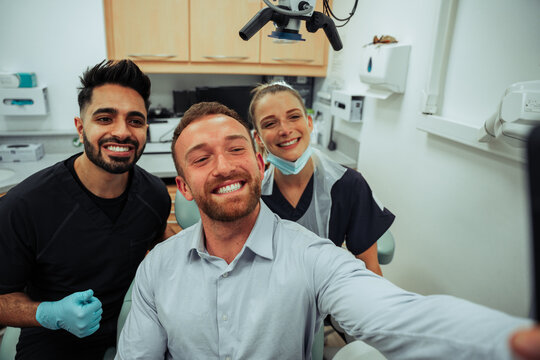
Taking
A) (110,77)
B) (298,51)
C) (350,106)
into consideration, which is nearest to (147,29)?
(298,51)

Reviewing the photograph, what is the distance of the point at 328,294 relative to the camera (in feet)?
2.64

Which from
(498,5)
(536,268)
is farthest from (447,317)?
(498,5)

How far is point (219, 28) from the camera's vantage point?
8.58 feet

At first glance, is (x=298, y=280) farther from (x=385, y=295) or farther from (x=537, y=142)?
(x=537, y=142)

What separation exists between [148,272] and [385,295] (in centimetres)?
69

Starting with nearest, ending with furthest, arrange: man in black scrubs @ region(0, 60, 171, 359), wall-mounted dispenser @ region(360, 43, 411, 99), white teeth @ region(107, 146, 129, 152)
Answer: man in black scrubs @ region(0, 60, 171, 359), white teeth @ region(107, 146, 129, 152), wall-mounted dispenser @ region(360, 43, 411, 99)

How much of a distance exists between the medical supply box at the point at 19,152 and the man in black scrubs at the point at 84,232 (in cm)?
134

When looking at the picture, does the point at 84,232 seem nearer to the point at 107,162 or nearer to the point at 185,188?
the point at 107,162

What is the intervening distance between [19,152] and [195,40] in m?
1.47

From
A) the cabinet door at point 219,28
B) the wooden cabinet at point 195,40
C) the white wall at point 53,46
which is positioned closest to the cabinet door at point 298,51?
the wooden cabinet at point 195,40

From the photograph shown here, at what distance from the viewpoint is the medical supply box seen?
2318 millimetres

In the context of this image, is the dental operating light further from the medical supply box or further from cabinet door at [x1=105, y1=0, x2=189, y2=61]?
→ the medical supply box

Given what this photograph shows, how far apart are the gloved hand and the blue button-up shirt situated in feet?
0.69

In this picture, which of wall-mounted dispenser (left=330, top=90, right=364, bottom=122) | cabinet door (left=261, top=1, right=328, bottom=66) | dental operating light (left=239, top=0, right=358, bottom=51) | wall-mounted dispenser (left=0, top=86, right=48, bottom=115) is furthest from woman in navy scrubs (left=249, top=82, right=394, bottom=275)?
wall-mounted dispenser (left=0, top=86, right=48, bottom=115)
